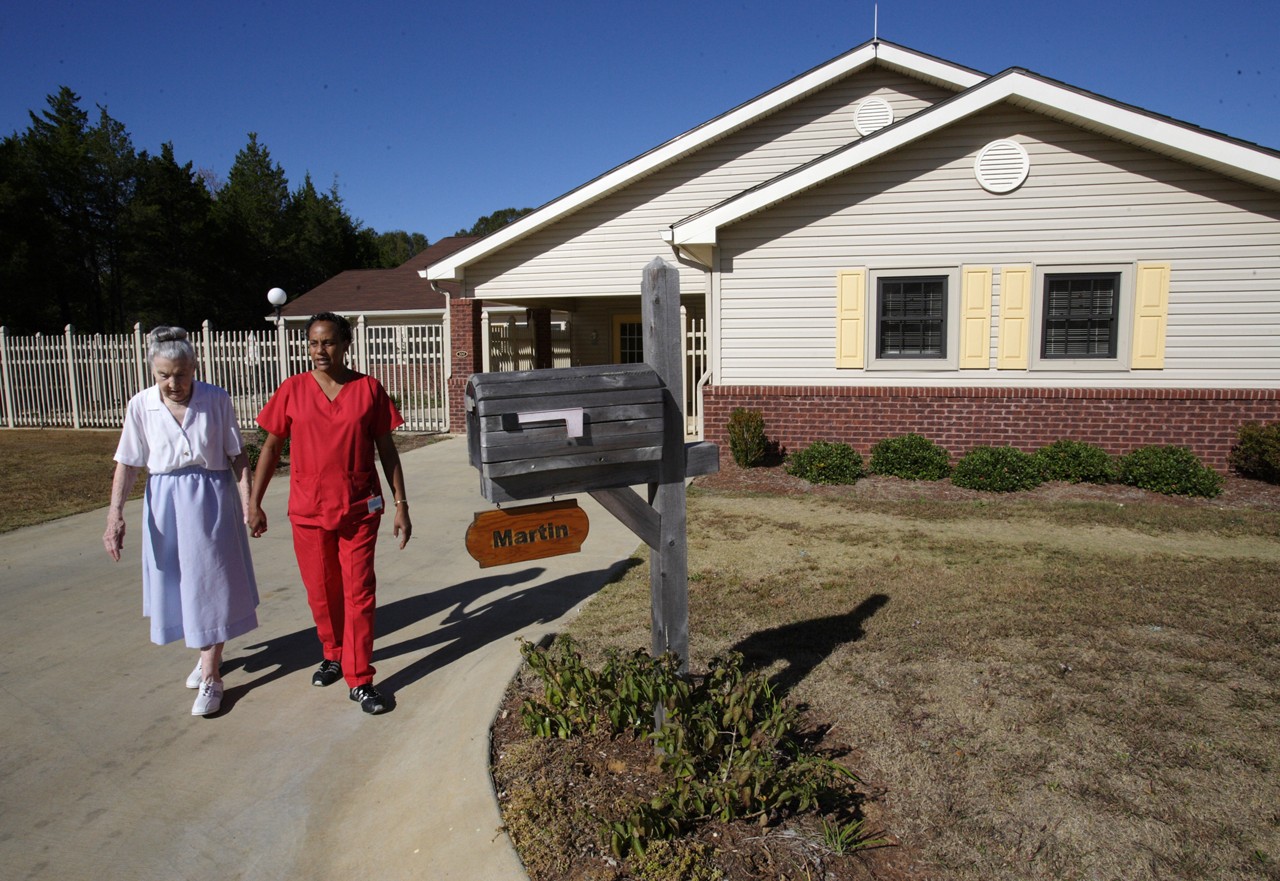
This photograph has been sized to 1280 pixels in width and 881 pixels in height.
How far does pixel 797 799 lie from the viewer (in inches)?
128

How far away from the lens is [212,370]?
16031 millimetres

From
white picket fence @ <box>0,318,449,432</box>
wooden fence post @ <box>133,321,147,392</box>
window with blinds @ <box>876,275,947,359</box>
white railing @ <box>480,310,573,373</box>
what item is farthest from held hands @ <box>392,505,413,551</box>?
wooden fence post @ <box>133,321,147,392</box>

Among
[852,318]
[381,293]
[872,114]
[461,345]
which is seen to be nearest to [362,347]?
[461,345]

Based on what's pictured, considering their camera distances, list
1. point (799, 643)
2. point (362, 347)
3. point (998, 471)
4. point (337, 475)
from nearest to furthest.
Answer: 1. point (337, 475)
2. point (799, 643)
3. point (998, 471)
4. point (362, 347)

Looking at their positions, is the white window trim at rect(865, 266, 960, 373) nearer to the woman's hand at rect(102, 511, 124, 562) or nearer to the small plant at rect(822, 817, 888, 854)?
the small plant at rect(822, 817, 888, 854)

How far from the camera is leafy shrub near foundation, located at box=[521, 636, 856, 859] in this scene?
9.73 feet

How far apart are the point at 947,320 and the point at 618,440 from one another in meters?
8.43

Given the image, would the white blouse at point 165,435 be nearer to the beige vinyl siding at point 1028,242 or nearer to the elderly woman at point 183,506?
the elderly woman at point 183,506

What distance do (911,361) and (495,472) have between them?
28.4 ft

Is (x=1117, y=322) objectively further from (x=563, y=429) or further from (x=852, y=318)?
(x=563, y=429)

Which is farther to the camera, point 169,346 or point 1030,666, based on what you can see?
point 1030,666

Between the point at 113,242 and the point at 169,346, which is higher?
the point at 113,242

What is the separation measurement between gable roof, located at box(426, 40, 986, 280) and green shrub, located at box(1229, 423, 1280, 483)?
251 inches

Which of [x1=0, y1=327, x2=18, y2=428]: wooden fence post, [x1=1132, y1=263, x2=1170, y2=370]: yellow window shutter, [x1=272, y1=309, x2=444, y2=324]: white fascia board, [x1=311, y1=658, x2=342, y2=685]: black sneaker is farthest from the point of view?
[x1=272, y1=309, x2=444, y2=324]: white fascia board
